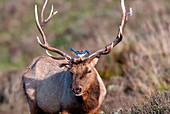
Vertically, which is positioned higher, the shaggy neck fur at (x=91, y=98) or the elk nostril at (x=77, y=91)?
the elk nostril at (x=77, y=91)

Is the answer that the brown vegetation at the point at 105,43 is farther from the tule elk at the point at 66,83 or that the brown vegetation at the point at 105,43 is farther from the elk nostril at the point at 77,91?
the elk nostril at the point at 77,91

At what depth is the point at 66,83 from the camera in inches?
287

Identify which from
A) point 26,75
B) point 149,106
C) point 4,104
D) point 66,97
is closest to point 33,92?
point 26,75

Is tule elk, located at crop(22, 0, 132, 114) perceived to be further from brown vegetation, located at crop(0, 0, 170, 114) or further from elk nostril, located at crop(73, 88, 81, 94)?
brown vegetation, located at crop(0, 0, 170, 114)

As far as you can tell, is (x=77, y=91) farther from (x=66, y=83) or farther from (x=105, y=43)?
(x=105, y=43)

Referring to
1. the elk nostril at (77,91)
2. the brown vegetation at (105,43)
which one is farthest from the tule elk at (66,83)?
the brown vegetation at (105,43)

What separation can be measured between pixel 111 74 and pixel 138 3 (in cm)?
1508

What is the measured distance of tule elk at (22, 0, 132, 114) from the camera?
21.7 feet

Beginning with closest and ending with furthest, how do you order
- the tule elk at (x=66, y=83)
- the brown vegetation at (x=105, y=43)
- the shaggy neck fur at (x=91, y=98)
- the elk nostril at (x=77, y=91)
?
the elk nostril at (x=77, y=91)
the tule elk at (x=66, y=83)
the shaggy neck fur at (x=91, y=98)
the brown vegetation at (x=105, y=43)

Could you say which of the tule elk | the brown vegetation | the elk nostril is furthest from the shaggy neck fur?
the brown vegetation

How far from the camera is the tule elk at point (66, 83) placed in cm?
663

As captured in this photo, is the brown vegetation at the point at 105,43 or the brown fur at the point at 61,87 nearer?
the brown fur at the point at 61,87

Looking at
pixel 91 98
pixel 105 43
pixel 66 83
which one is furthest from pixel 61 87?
pixel 105 43

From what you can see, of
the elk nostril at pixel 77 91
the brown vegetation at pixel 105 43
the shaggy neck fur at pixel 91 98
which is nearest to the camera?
the elk nostril at pixel 77 91
